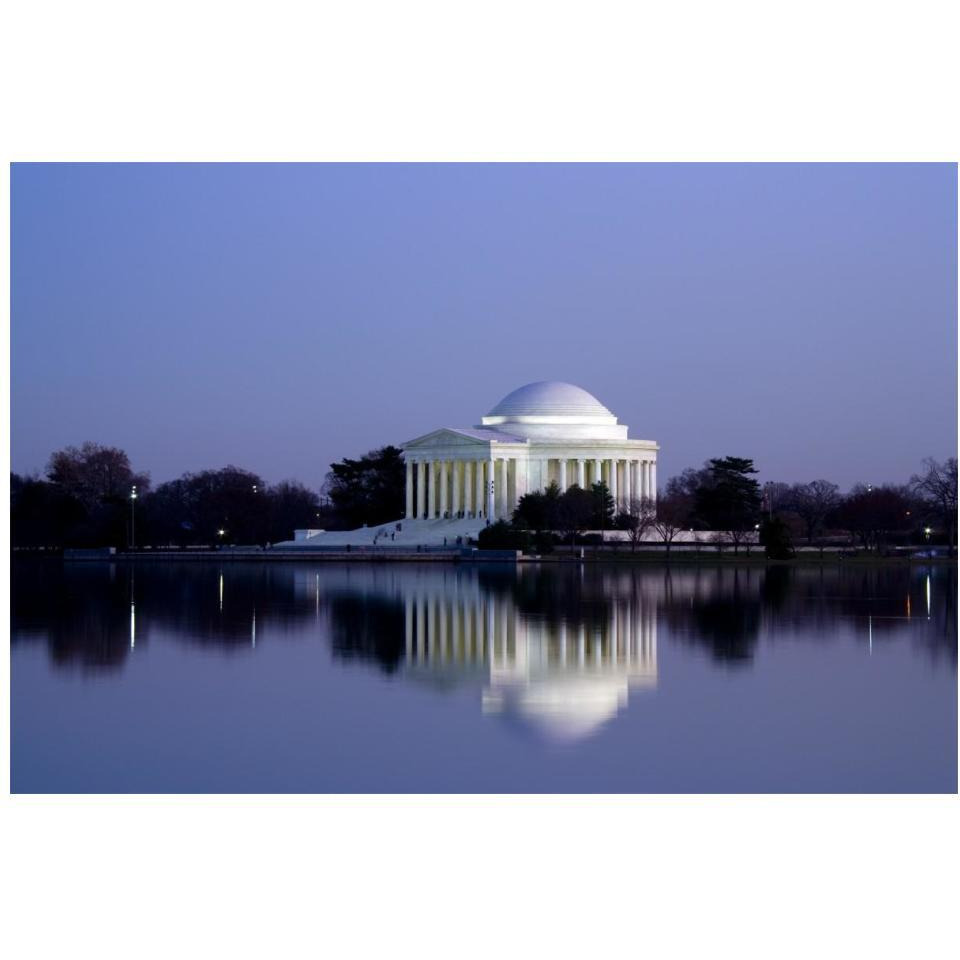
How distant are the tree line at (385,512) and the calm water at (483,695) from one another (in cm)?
4813

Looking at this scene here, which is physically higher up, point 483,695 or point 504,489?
point 504,489

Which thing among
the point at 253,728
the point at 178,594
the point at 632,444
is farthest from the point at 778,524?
the point at 253,728

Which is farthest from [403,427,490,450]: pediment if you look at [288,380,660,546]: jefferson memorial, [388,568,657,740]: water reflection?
[388,568,657,740]: water reflection

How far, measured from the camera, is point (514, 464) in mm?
112750

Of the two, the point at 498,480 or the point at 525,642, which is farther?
the point at 498,480

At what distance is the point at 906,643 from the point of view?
3247 centimetres

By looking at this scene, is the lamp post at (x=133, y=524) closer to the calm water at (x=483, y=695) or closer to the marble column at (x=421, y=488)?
the marble column at (x=421, y=488)

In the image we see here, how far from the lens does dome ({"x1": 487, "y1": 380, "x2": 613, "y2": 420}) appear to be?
118312 mm

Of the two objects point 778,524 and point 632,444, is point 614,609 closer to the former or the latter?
point 778,524

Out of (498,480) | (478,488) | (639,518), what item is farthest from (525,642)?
(478,488)

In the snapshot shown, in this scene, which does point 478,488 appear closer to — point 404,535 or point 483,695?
point 404,535

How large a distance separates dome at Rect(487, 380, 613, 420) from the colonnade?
490 cm

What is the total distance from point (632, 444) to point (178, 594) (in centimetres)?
6760

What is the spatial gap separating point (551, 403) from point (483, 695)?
95536 mm
